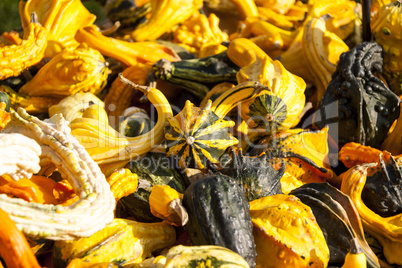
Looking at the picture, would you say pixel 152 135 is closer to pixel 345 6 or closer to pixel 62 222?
pixel 62 222

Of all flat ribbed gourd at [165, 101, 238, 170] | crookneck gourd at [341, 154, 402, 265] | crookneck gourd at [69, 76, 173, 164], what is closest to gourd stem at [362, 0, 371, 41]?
crookneck gourd at [341, 154, 402, 265]

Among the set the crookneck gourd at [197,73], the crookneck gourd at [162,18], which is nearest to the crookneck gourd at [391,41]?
the crookneck gourd at [197,73]

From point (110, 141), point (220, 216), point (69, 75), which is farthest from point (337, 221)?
point (69, 75)

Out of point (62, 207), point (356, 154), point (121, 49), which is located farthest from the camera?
point (121, 49)

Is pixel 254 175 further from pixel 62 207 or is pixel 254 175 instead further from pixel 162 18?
pixel 162 18

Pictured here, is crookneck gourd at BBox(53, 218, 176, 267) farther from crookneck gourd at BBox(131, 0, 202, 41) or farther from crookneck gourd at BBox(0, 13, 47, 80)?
crookneck gourd at BBox(131, 0, 202, 41)

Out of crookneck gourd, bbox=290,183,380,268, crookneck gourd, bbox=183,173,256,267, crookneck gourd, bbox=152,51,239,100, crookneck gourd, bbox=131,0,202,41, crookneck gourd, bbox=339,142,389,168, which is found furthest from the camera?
crookneck gourd, bbox=131,0,202,41
